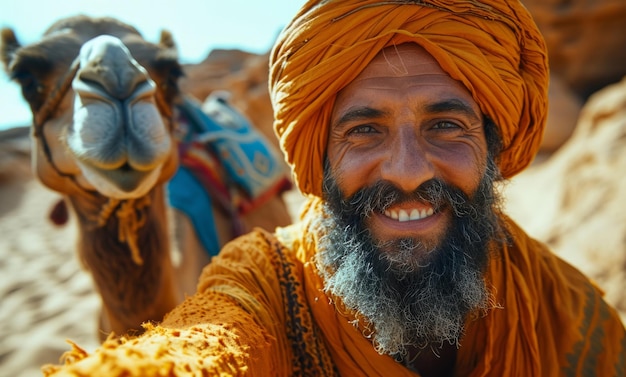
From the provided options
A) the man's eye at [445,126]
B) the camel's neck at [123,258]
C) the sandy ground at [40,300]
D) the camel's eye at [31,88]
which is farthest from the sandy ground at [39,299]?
the man's eye at [445,126]

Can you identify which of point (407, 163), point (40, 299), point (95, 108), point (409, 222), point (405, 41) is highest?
point (405, 41)

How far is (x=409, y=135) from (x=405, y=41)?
30 cm

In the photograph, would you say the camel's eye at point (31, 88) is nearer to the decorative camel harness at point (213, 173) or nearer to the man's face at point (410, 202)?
the decorative camel harness at point (213, 173)

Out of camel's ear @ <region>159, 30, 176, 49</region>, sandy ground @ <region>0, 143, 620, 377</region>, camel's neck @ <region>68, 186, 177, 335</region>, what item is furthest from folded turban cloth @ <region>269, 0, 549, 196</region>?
sandy ground @ <region>0, 143, 620, 377</region>

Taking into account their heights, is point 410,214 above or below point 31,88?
below

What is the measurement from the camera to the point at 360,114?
1497mm

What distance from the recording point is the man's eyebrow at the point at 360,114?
1.48 meters

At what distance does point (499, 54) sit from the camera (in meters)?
1.54

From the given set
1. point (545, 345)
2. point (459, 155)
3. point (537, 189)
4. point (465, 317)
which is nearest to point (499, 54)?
point (459, 155)

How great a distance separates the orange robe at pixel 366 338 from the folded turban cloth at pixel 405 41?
38 cm

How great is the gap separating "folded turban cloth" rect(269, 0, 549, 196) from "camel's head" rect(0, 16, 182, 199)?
469 millimetres

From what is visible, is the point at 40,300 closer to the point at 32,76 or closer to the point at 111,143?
the point at 32,76

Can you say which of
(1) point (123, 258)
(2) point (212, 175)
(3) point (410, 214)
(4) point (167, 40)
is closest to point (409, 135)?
(3) point (410, 214)

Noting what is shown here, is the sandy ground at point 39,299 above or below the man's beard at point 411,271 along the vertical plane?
below
